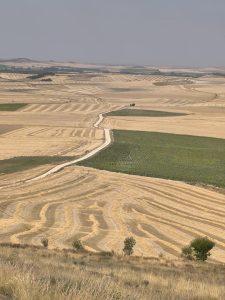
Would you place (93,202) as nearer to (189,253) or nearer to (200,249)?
(189,253)

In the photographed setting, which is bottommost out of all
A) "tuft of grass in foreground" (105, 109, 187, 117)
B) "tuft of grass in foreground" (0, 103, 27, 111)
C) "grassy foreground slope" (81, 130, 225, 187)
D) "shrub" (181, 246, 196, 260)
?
"tuft of grass in foreground" (0, 103, 27, 111)

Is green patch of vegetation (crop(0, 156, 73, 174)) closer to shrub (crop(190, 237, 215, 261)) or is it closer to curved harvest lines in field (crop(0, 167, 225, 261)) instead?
curved harvest lines in field (crop(0, 167, 225, 261))

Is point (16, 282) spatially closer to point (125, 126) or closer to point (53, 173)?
point (53, 173)

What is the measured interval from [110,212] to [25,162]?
22.2 metres

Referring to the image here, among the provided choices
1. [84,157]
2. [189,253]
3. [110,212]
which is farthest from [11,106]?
[189,253]

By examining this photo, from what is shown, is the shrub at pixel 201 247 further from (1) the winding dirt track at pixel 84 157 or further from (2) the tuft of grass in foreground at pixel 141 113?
(2) the tuft of grass in foreground at pixel 141 113

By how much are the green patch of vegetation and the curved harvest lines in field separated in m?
5.16

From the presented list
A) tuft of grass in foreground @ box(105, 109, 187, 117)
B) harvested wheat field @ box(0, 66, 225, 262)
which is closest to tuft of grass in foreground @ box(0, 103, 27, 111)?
tuft of grass in foreground @ box(105, 109, 187, 117)

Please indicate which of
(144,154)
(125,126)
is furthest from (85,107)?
(144,154)

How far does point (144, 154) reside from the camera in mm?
69500

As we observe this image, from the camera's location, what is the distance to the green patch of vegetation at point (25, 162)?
56625mm

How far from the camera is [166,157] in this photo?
222 feet

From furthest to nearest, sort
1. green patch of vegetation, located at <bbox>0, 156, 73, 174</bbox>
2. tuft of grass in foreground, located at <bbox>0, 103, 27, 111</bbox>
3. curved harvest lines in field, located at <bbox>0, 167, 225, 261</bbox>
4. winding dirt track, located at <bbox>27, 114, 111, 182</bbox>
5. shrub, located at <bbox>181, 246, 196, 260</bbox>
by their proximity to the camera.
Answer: tuft of grass in foreground, located at <bbox>0, 103, 27, 111</bbox> < green patch of vegetation, located at <bbox>0, 156, 73, 174</bbox> < winding dirt track, located at <bbox>27, 114, 111, 182</bbox> < curved harvest lines in field, located at <bbox>0, 167, 225, 261</bbox> < shrub, located at <bbox>181, 246, 196, 260</bbox>

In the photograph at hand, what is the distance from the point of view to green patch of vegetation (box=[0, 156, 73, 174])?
186 ft
